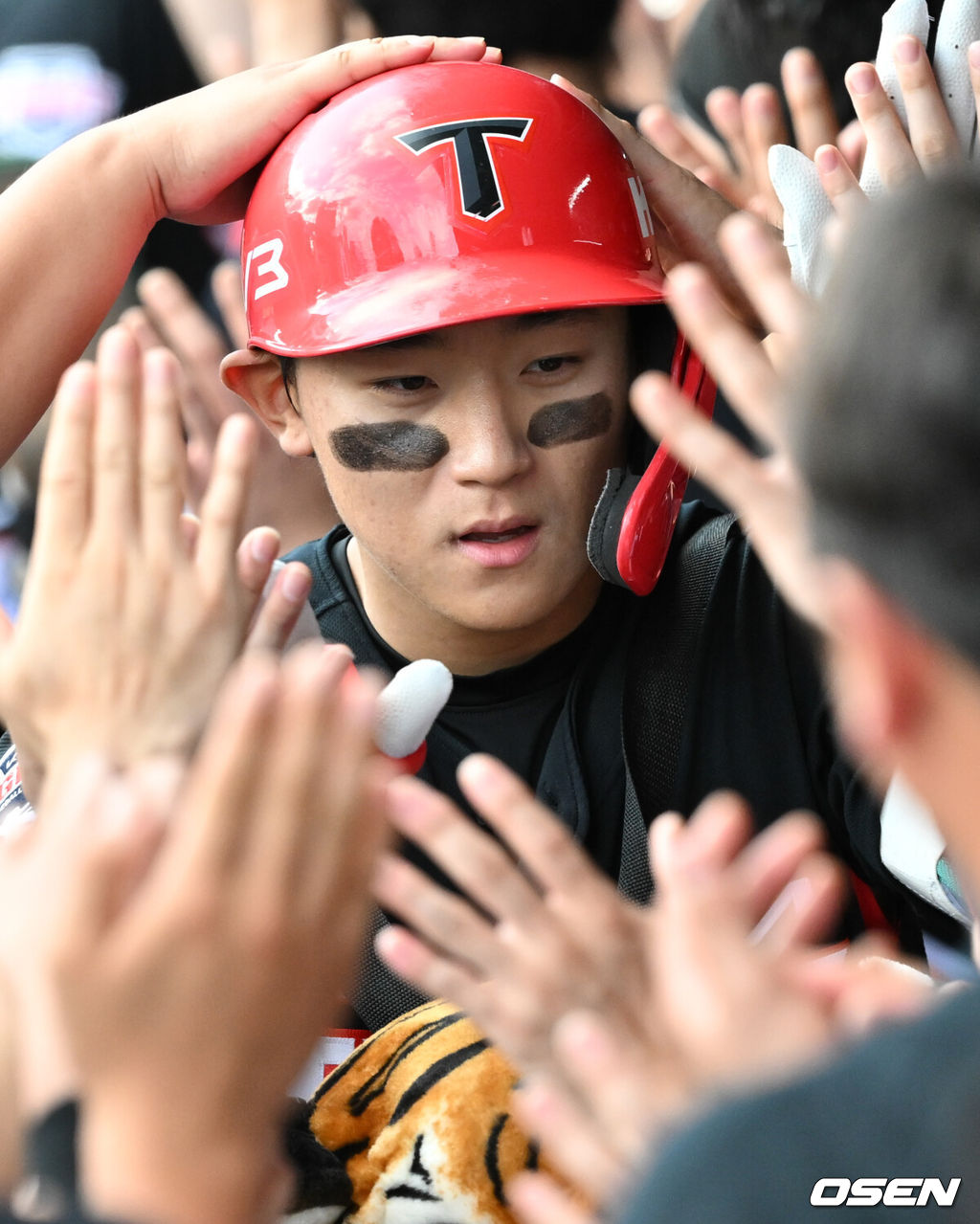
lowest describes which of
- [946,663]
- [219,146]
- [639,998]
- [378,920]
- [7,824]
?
[378,920]

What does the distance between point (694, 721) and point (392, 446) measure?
532 mm

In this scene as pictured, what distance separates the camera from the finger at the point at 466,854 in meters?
1.04

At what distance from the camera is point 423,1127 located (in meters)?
1.29

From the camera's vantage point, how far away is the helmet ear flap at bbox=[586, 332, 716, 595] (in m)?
1.78

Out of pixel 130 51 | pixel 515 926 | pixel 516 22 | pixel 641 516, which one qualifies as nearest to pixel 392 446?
pixel 641 516

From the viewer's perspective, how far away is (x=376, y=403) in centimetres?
183

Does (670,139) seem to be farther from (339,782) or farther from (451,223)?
(339,782)

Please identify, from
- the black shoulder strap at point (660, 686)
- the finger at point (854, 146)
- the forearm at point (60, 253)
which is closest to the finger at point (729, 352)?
the black shoulder strap at point (660, 686)

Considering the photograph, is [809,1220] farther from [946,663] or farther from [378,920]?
[378,920]

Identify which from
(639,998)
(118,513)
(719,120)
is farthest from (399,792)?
(719,120)

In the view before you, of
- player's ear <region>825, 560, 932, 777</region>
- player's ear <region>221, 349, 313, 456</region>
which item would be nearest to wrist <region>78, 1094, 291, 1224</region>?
player's ear <region>825, 560, 932, 777</region>

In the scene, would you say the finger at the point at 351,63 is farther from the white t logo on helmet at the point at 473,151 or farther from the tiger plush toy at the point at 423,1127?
the tiger plush toy at the point at 423,1127

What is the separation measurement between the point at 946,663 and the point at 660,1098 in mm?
313

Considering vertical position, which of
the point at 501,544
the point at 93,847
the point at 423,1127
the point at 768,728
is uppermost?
the point at 93,847
